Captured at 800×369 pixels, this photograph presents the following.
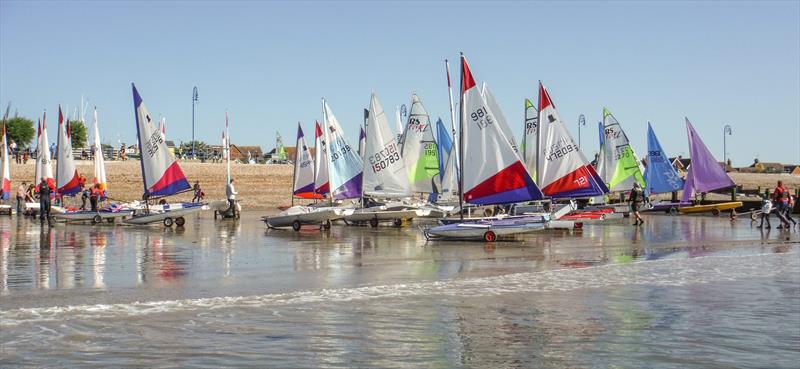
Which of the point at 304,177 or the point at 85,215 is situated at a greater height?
the point at 304,177

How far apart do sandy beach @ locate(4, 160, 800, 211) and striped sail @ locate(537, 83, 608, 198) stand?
847 inches

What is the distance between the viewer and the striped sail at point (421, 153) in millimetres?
37844

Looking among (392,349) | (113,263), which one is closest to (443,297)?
(392,349)

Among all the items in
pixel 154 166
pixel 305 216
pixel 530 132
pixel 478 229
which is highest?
pixel 530 132

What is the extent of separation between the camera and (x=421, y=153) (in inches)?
1503

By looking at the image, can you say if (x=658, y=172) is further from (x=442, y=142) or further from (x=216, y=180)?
(x=216, y=180)

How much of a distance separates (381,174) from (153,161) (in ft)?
26.6

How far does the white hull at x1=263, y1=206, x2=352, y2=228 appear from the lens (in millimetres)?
29922

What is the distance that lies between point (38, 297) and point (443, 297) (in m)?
6.14

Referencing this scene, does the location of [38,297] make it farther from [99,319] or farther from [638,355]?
[638,355]

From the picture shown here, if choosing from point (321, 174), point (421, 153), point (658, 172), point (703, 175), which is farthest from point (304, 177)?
point (658, 172)

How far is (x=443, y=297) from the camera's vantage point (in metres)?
14.1

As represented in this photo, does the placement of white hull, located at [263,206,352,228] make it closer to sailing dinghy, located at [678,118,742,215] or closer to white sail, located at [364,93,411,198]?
white sail, located at [364,93,411,198]

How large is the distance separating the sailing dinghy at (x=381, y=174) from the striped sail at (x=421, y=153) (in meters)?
5.36
